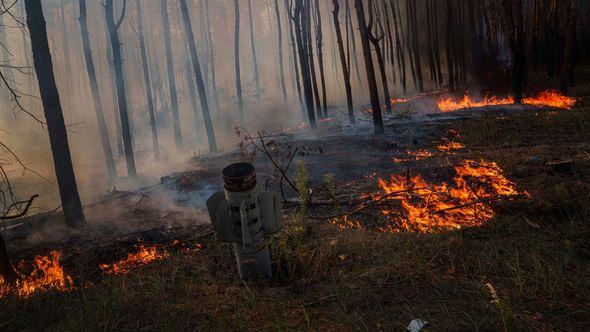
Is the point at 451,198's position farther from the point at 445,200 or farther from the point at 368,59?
the point at 368,59

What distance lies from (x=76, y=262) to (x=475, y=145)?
7.86 meters

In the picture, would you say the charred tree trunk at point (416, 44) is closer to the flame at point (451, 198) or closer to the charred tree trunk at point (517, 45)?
the charred tree trunk at point (517, 45)

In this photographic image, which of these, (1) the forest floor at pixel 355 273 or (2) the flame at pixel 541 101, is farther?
(2) the flame at pixel 541 101

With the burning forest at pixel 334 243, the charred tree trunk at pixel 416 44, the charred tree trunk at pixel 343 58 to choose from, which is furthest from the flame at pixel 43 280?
the charred tree trunk at pixel 416 44

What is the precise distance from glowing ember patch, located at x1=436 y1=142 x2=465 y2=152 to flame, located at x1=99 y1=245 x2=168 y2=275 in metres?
6.45

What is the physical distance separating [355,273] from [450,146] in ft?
20.3

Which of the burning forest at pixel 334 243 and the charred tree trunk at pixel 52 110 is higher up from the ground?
the charred tree trunk at pixel 52 110

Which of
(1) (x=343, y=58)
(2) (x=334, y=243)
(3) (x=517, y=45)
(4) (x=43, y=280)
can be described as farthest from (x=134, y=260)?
(3) (x=517, y=45)

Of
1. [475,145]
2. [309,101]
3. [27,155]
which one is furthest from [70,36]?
[475,145]

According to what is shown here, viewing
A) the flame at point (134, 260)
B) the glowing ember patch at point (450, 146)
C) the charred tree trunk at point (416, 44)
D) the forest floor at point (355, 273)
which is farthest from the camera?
the charred tree trunk at point (416, 44)

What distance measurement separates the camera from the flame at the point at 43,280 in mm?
3518

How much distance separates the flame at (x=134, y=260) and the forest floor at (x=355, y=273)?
72 mm

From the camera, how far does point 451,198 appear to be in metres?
4.62

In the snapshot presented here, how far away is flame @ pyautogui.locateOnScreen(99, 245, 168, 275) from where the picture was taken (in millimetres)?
3785
